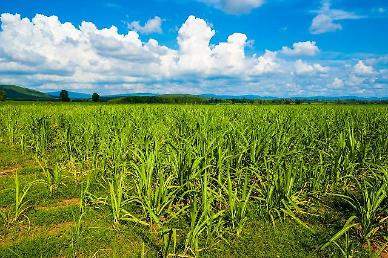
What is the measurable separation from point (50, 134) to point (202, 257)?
9.49 metres

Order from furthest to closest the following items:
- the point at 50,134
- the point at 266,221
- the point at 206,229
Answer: the point at 50,134 → the point at 266,221 → the point at 206,229

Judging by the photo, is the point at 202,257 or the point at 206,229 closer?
the point at 202,257

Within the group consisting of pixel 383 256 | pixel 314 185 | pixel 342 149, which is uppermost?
pixel 342 149

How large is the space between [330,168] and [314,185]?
999 mm

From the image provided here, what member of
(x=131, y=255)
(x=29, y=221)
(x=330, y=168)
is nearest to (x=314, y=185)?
(x=330, y=168)

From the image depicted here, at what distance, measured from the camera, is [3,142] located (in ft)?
43.4

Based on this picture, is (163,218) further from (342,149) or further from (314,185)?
(342,149)

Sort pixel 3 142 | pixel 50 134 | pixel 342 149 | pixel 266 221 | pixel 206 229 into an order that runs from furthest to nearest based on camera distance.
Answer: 1. pixel 3 142
2. pixel 50 134
3. pixel 342 149
4. pixel 266 221
5. pixel 206 229

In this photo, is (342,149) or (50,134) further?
(50,134)

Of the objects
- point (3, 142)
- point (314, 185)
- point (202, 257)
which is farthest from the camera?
point (3, 142)

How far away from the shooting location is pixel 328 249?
14.3 ft

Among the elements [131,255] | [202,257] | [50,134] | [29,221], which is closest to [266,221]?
[202,257]

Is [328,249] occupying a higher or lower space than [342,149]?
lower

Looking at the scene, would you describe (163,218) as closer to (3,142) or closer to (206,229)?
(206,229)
